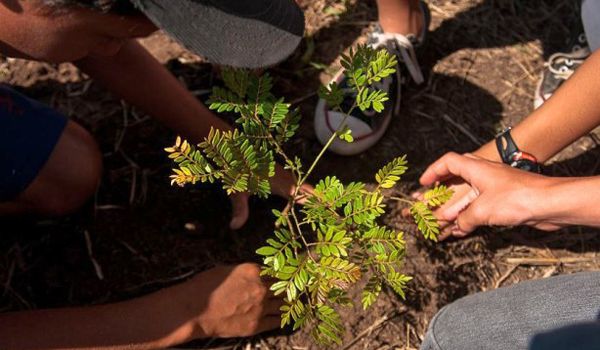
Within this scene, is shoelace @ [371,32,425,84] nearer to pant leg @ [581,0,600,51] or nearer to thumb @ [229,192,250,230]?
pant leg @ [581,0,600,51]

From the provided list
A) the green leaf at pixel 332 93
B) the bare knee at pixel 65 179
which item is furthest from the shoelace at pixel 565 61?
the bare knee at pixel 65 179

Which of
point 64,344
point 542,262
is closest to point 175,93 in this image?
point 64,344

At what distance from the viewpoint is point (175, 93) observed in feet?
6.15

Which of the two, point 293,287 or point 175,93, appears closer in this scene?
point 293,287

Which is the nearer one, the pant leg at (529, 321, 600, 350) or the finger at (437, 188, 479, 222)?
the pant leg at (529, 321, 600, 350)

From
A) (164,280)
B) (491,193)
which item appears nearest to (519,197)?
(491,193)

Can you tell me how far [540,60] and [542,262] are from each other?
87cm

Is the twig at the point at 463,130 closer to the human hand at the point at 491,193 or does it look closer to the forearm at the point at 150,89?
the human hand at the point at 491,193

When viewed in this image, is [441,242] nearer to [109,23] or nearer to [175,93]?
[175,93]

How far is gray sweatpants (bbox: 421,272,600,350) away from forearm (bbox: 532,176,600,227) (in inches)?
6.6

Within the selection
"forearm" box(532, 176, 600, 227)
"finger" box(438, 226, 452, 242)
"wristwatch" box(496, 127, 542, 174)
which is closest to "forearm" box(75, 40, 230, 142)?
"finger" box(438, 226, 452, 242)

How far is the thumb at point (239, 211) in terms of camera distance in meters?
1.85

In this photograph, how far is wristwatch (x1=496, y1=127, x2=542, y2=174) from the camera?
5.68 feet

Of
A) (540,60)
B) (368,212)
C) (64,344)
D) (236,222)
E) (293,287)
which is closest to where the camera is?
(293,287)
